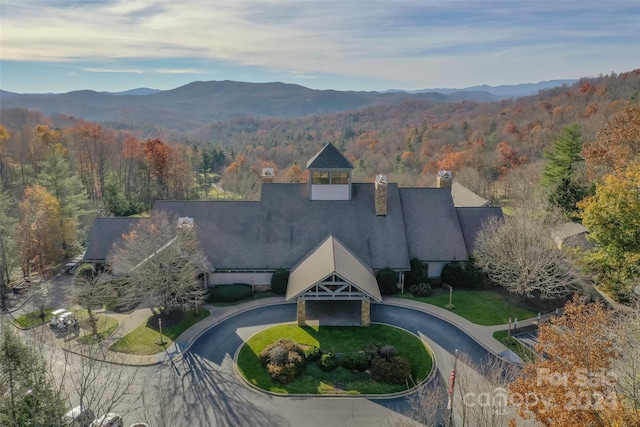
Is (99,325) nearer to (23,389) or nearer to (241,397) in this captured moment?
(241,397)

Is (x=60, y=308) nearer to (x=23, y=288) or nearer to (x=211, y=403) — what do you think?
(x=23, y=288)

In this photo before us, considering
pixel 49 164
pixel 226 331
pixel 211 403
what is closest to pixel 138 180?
pixel 49 164

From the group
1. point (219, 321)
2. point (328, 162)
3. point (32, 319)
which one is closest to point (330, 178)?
point (328, 162)

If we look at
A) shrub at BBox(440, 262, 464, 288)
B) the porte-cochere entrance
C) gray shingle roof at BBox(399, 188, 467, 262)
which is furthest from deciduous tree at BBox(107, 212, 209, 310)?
shrub at BBox(440, 262, 464, 288)

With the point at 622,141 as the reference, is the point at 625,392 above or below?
below

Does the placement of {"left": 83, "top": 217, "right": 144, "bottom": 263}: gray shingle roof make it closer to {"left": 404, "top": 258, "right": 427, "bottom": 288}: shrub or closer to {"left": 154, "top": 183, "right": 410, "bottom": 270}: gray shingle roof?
{"left": 154, "top": 183, "right": 410, "bottom": 270}: gray shingle roof
